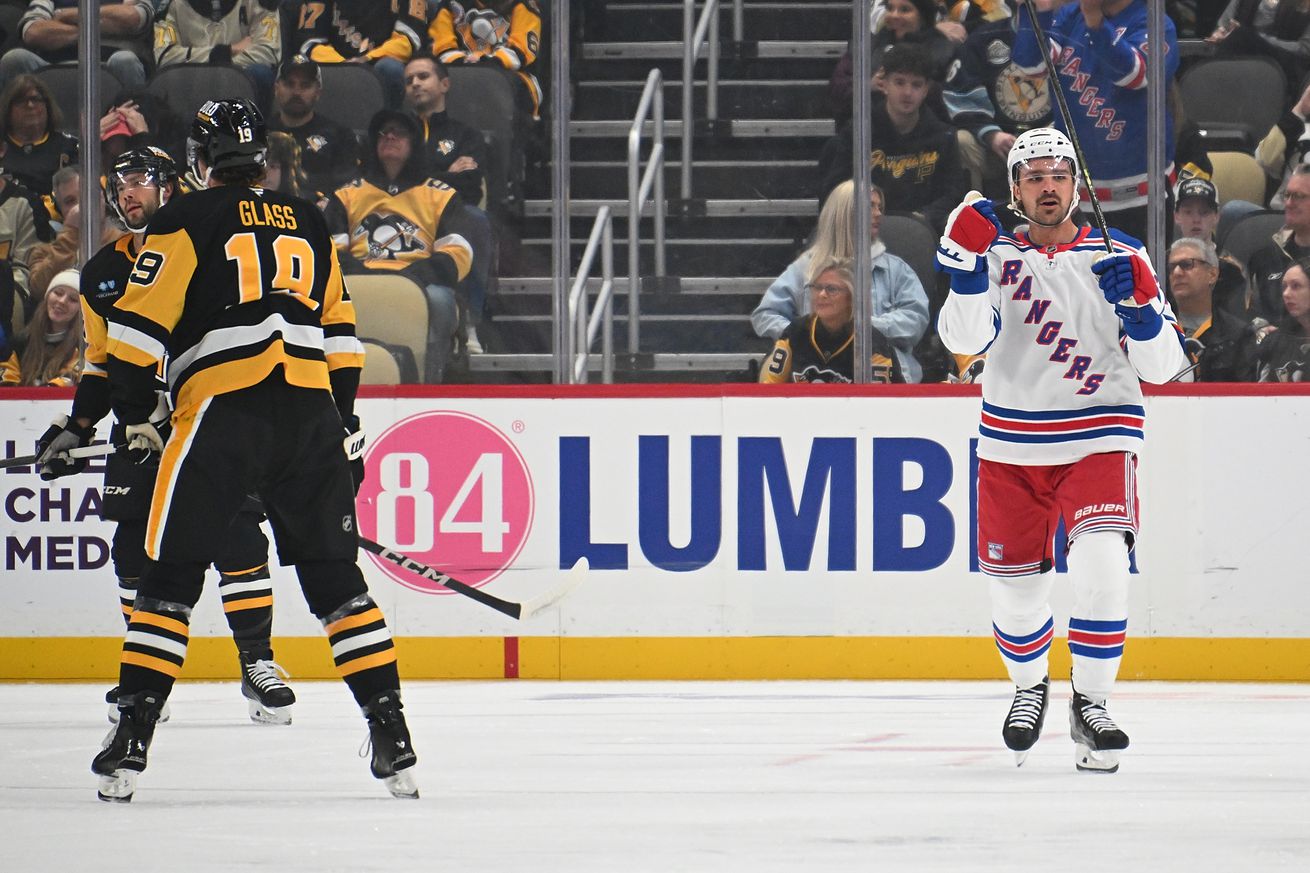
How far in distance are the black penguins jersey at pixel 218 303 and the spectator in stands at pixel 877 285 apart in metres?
3.00

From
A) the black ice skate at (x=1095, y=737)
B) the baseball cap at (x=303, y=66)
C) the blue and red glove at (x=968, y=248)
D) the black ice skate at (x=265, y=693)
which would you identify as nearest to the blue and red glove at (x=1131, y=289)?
the blue and red glove at (x=968, y=248)

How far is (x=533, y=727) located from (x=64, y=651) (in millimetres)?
2061

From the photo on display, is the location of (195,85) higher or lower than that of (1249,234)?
higher

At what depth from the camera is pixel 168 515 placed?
316cm

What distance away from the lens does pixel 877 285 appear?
19.9ft

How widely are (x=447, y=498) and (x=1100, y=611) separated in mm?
2614

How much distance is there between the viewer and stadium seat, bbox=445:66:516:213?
20.4ft

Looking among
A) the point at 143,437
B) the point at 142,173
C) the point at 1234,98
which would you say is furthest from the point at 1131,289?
the point at 1234,98

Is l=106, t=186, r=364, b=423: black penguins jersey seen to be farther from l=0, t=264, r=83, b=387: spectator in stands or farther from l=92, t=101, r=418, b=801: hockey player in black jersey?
l=0, t=264, r=83, b=387: spectator in stands

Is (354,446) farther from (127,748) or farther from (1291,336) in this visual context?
(1291,336)

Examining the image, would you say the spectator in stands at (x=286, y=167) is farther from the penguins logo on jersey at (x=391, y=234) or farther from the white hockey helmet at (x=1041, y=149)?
the white hockey helmet at (x=1041, y=149)

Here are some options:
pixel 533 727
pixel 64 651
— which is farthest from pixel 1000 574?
pixel 64 651

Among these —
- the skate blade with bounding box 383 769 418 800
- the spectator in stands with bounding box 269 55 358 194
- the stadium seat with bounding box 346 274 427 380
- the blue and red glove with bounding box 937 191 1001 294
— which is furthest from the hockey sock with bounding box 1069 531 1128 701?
the spectator in stands with bounding box 269 55 358 194

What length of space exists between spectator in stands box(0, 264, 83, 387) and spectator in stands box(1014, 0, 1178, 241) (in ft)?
10.4
